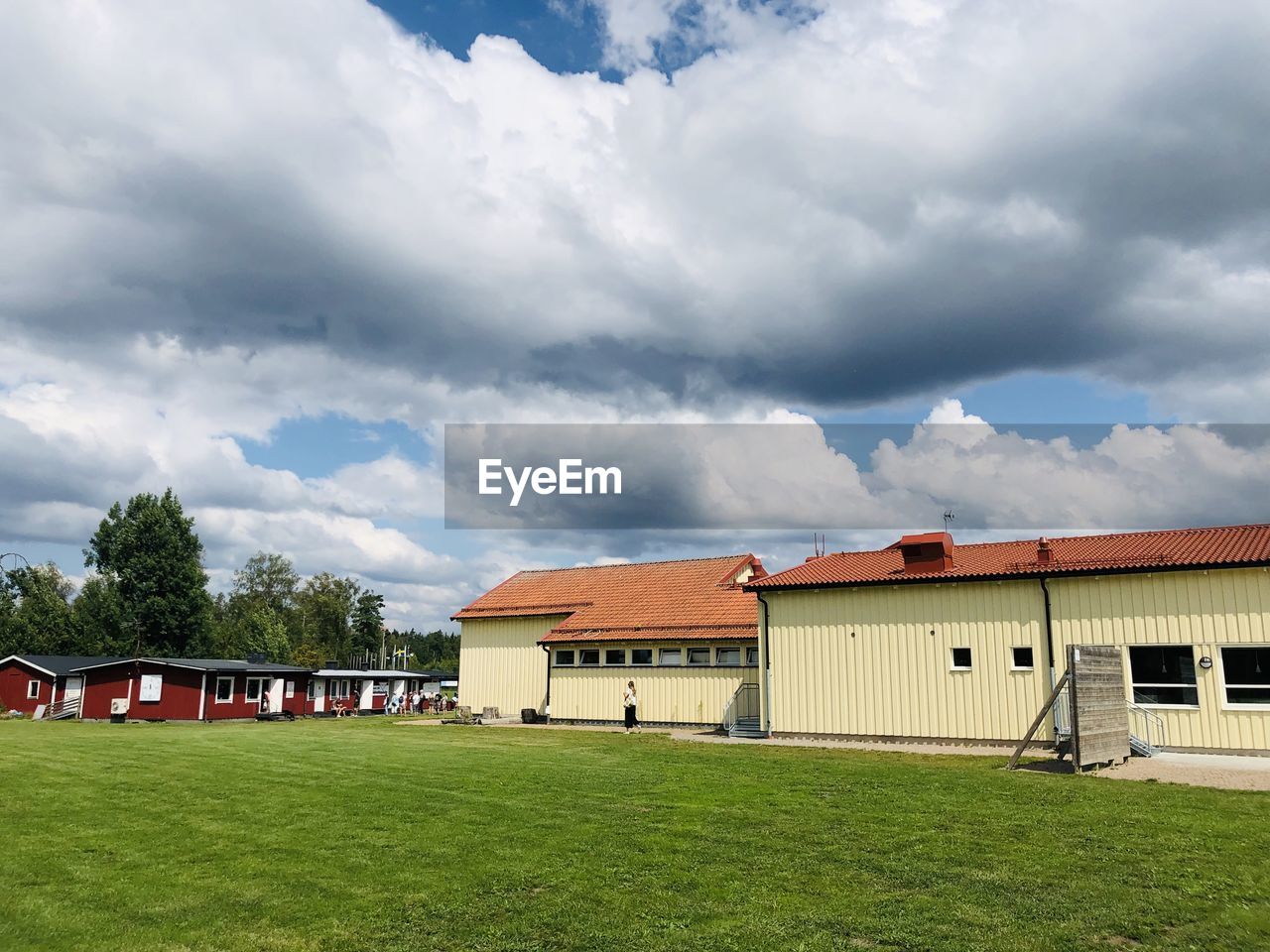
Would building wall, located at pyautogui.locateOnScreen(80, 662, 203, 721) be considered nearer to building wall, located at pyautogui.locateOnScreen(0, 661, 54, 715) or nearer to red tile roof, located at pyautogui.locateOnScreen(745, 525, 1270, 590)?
building wall, located at pyautogui.locateOnScreen(0, 661, 54, 715)

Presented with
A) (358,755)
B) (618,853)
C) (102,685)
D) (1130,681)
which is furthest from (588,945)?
(102,685)

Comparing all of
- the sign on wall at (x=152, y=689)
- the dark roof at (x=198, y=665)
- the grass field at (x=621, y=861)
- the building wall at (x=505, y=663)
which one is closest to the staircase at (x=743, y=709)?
the building wall at (x=505, y=663)

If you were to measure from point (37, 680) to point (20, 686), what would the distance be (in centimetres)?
146

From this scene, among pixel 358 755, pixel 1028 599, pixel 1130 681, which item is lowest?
pixel 358 755

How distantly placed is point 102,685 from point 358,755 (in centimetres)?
3414

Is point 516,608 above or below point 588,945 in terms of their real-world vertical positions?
above

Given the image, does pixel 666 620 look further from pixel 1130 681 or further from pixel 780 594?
pixel 1130 681

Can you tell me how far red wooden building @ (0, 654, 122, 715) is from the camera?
47656 millimetres

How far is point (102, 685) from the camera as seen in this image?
4641 centimetres

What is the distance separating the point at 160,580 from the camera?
74.8m

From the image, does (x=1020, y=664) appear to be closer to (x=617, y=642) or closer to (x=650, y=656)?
(x=650, y=656)

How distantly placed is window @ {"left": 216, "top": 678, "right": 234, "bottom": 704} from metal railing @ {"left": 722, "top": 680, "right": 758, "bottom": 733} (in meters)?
29.5

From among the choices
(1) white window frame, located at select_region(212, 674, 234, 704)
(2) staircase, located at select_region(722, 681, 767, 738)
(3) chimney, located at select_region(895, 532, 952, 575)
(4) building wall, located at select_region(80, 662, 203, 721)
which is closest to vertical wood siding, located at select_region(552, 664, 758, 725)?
(2) staircase, located at select_region(722, 681, 767, 738)

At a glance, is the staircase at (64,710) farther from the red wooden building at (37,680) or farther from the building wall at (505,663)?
the building wall at (505,663)
